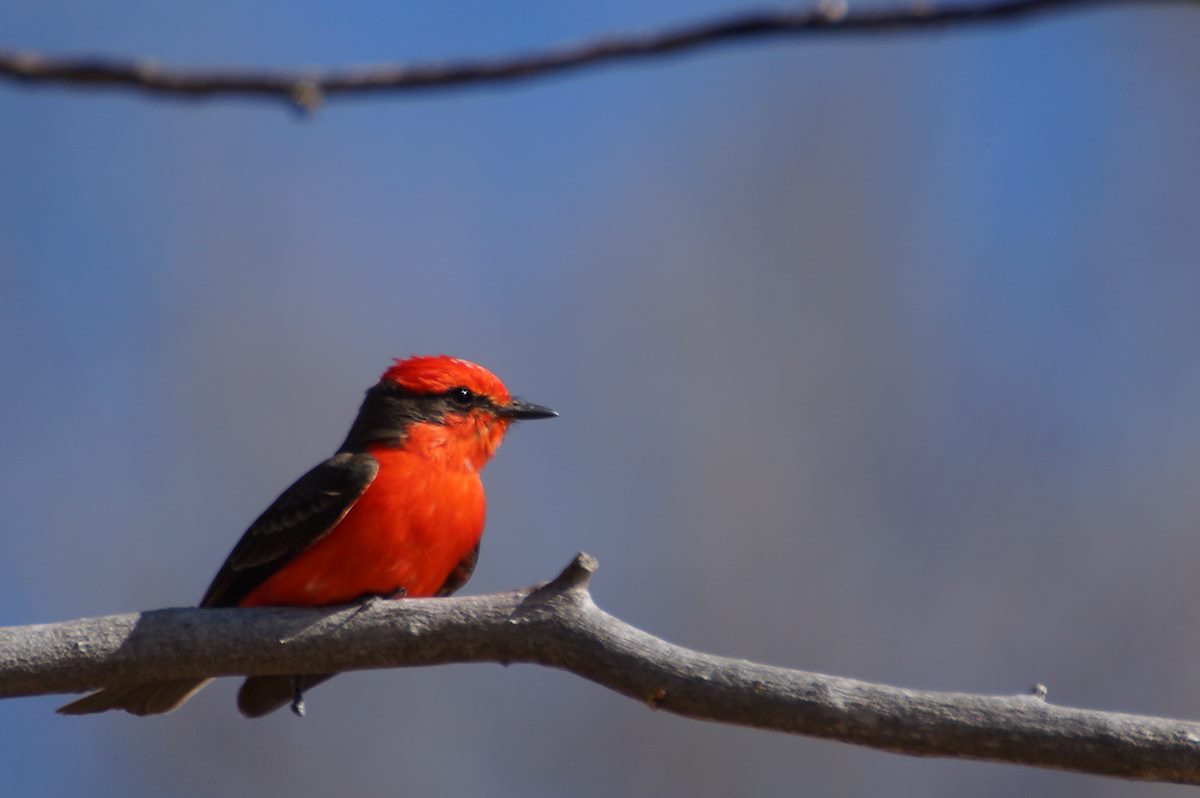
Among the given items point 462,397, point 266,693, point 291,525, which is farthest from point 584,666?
point 462,397

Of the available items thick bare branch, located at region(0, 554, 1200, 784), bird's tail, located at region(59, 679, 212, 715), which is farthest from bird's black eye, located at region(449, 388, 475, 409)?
thick bare branch, located at region(0, 554, 1200, 784)

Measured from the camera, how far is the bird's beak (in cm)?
703

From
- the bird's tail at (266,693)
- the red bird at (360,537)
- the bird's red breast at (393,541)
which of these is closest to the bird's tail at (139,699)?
the red bird at (360,537)

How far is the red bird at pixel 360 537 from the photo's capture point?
19.4 feet

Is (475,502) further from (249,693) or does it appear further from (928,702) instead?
(928,702)

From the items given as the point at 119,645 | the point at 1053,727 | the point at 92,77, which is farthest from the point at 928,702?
the point at 92,77

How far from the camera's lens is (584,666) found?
14.1 ft

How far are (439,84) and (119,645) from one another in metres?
3.07

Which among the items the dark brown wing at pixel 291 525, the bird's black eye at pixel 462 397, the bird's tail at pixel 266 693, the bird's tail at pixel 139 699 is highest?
the bird's black eye at pixel 462 397

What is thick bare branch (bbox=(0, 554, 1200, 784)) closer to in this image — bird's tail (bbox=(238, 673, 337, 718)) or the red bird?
the red bird

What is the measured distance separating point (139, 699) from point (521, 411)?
2303 mm

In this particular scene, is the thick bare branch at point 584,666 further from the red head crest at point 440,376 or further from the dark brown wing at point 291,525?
the red head crest at point 440,376

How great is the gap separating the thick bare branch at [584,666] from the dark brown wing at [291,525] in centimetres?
122

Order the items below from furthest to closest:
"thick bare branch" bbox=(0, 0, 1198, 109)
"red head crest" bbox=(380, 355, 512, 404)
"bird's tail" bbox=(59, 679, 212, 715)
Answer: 1. "red head crest" bbox=(380, 355, 512, 404)
2. "bird's tail" bbox=(59, 679, 212, 715)
3. "thick bare branch" bbox=(0, 0, 1198, 109)
